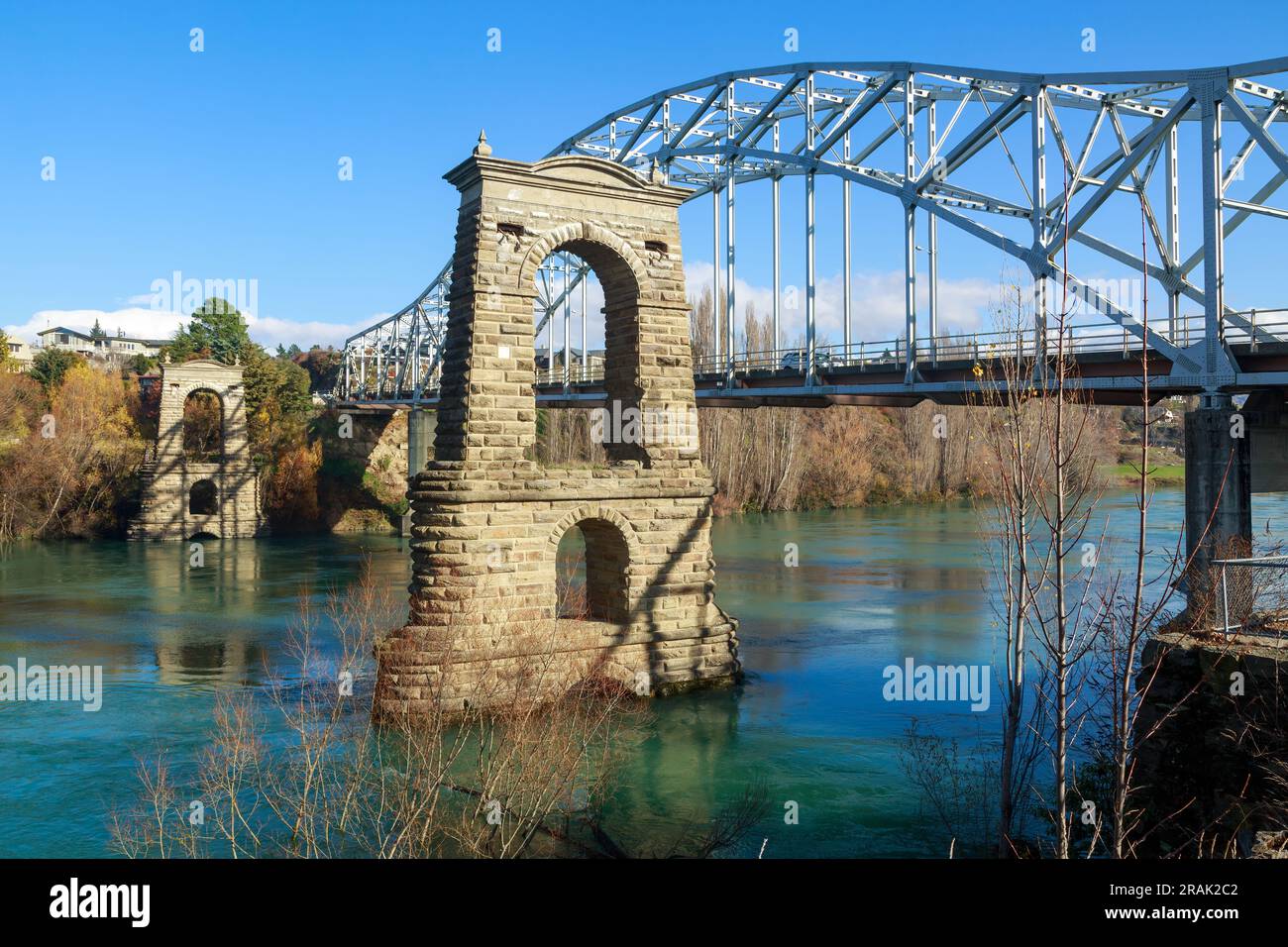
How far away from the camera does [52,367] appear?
5359 centimetres

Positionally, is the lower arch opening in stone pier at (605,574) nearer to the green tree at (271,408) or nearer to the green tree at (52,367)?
the green tree at (271,408)

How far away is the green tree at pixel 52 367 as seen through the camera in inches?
2094

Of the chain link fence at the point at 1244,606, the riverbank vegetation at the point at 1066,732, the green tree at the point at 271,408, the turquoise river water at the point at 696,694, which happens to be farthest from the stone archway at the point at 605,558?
the green tree at the point at 271,408

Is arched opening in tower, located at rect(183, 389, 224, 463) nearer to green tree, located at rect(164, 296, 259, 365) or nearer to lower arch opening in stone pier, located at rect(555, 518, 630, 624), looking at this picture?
green tree, located at rect(164, 296, 259, 365)

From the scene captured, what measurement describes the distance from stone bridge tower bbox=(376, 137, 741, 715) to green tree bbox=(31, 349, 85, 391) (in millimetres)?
46428

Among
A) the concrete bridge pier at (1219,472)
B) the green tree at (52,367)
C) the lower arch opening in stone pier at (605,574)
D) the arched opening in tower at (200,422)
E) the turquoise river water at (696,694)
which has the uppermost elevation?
the green tree at (52,367)

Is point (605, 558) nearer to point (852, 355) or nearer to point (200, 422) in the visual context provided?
point (852, 355)

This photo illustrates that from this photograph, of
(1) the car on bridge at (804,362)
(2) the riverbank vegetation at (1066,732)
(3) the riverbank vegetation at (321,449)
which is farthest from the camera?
(3) the riverbank vegetation at (321,449)

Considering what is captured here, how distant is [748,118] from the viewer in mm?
38750

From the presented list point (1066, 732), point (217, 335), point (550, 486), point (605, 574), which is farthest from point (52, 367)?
point (1066, 732)

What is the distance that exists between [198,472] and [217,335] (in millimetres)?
13264

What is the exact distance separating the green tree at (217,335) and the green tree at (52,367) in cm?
486
